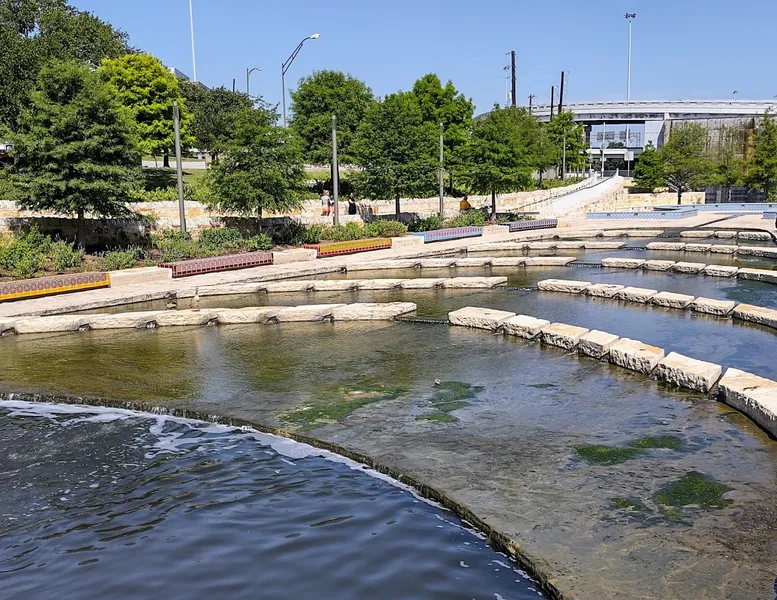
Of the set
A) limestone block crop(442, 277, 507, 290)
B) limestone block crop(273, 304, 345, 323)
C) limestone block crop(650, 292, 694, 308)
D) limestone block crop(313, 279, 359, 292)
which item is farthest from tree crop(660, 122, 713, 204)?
limestone block crop(273, 304, 345, 323)

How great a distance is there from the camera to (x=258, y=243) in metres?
23.8

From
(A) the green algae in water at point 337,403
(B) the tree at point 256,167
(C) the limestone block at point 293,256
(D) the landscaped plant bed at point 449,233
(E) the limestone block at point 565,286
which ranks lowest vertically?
(A) the green algae in water at point 337,403

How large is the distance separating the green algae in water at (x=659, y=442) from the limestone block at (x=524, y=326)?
4.39 m

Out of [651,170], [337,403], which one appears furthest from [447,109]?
[337,403]

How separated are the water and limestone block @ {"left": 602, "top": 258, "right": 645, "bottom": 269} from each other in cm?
1498

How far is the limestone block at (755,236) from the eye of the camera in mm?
27433

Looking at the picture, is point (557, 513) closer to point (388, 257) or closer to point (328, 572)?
point (328, 572)

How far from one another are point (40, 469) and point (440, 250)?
19350mm

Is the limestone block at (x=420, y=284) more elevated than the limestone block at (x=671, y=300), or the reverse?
the limestone block at (x=420, y=284)

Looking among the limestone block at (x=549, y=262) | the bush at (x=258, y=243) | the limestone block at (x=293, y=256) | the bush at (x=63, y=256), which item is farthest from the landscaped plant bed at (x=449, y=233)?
the bush at (x=63, y=256)

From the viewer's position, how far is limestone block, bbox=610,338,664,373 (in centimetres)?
973

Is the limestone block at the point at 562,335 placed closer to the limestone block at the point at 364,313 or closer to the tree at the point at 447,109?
the limestone block at the point at 364,313

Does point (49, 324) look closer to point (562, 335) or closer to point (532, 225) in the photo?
point (562, 335)

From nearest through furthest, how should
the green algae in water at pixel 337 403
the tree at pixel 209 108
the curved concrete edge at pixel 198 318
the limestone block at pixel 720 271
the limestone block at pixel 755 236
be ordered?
the green algae in water at pixel 337 403
the curved concrete edge at pixel 198 318
the limestone block at pixel 720 271
the limestone block at pixel 755 236
the tree at pixel 209 108
